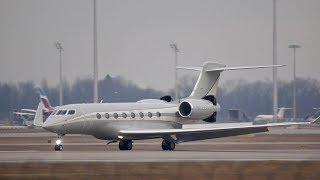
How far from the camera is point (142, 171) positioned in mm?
39094

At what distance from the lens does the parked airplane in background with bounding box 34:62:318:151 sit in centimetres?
6338

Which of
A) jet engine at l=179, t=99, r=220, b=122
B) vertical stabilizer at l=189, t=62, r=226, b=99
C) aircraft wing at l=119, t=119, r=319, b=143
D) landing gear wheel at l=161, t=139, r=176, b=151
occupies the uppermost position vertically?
vertical stabilizer at l=189, t=62, r=226, b=99

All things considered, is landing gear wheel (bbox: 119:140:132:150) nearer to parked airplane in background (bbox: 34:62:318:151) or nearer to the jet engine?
parked airplane in background (bbox: 34:62:318:151)

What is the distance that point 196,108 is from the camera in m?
66.5

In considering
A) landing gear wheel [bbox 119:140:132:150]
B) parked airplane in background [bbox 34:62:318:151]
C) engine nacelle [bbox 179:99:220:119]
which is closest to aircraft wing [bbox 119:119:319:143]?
parked airplane in background [bbox 34:62:318:151]

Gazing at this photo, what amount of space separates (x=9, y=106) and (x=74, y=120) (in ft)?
320

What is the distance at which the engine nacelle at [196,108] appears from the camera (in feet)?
218

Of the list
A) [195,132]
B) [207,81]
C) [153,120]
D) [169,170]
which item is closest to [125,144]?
[153,120]

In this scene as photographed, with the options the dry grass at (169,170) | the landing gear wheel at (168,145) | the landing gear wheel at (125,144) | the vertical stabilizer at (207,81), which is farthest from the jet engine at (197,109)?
the dry grass at (169,170)

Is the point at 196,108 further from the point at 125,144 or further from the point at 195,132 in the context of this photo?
the point at 125,144

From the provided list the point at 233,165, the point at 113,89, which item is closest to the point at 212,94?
the point at 233,165

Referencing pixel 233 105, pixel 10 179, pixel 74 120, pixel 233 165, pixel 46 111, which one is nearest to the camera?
pixel 10 179

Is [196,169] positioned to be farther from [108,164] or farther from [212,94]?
[212,94]

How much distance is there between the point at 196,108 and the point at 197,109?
0.12 metres
